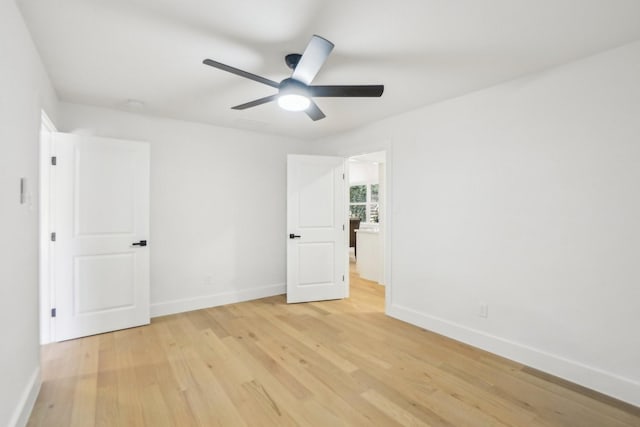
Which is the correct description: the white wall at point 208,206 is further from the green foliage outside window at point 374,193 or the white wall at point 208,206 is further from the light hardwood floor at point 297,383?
the green foliage outside window at point 374,193

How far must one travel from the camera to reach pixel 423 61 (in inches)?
93.7

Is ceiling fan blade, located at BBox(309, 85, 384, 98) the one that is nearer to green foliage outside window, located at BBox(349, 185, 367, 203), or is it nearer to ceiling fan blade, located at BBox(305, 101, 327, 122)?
ceiling fan blade, located at BBox(305, 101, 327, 122)

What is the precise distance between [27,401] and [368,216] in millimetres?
6953

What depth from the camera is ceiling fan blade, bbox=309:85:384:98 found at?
84.7 inches

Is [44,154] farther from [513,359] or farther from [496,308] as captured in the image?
[513,359]

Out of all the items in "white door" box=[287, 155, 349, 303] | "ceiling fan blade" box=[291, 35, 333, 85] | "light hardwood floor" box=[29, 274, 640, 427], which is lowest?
"light hardwood floor" box=[29, 274, 640, 427]

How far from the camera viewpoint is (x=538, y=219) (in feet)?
8.50

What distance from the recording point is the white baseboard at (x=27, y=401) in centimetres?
176

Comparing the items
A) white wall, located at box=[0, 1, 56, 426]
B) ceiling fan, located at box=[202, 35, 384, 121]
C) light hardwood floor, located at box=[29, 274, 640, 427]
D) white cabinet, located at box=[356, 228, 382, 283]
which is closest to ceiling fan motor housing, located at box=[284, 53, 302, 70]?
ceiling fan, located at box=[202, 35, 384, 121]

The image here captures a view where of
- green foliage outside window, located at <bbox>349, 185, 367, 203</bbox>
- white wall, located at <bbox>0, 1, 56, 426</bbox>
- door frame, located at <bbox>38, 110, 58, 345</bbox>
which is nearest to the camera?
white wall, located at <bbox>0, 1, 56, 426</bbox>

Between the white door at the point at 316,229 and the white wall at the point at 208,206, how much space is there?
0.52 m

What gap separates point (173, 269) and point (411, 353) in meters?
2.97

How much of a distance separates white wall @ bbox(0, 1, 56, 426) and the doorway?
3837 mm

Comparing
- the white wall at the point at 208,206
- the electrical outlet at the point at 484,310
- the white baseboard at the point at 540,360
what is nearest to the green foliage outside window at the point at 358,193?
the white wall at the point at 208,206
